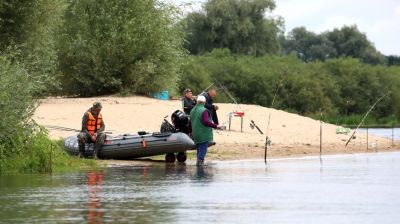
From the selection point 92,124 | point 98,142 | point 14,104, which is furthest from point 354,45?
point 14,104

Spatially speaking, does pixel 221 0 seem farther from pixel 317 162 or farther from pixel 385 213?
pixel 385 213

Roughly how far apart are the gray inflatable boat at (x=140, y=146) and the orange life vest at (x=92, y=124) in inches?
14.5

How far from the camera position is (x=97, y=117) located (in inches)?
1035

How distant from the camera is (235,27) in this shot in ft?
276

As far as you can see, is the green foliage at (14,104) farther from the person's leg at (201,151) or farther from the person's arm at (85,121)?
the person's leg at (201,151)

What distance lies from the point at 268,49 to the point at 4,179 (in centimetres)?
6638

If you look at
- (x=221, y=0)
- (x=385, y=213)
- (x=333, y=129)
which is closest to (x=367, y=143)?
(x=333, y=129)

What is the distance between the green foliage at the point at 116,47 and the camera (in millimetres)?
44625

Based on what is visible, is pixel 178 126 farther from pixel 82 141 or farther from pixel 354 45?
pixel 354 45

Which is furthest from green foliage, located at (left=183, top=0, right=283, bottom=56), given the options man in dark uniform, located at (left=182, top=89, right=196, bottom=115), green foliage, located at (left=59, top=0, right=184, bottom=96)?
man in dark uniform, located at (left=182, top=89, right=196, bottom=115)

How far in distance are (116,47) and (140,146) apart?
18490 mm

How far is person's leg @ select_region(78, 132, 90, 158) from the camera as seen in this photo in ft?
86.2

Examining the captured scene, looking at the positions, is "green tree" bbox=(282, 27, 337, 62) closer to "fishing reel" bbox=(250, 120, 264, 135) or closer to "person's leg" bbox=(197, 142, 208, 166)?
"fishing reel" bbox=(250, 120, 264, 135)

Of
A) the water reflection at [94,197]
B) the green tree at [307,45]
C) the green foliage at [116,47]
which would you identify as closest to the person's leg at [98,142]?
the water reflection at [94,197]
